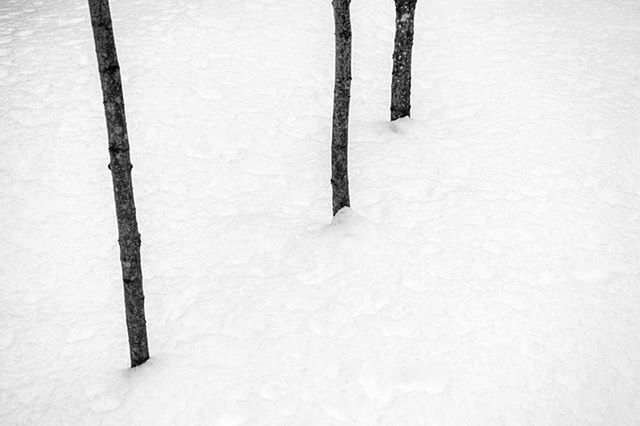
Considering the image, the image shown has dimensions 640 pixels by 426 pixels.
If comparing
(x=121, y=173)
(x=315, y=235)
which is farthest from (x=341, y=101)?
(x=121, y=173)

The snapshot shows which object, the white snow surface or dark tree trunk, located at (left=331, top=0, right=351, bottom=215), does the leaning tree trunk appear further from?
dark tree trunk, located at (left=331, top=0, right=351, bottom=215)

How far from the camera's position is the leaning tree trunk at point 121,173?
3.61m

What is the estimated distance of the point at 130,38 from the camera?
9750mm

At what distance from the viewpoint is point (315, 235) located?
5828 mm

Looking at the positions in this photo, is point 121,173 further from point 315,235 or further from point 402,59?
point 402,59

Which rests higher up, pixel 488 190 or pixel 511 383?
pixel 488 190

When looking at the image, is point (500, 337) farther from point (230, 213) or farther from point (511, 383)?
point (230, 213)

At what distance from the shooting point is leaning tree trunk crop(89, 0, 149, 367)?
3605mm

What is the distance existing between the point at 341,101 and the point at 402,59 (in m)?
2.52

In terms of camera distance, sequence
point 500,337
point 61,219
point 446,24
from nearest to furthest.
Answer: point 500,337 < point 61,219 < point 446,24

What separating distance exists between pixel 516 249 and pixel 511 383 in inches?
72.2

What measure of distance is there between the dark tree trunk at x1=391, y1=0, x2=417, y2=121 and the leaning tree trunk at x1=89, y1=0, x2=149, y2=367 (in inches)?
181

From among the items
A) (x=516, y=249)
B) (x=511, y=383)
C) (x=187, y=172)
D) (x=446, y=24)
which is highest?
(x=446, y=24)

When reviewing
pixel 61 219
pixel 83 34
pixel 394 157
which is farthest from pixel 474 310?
pixel 83 34
